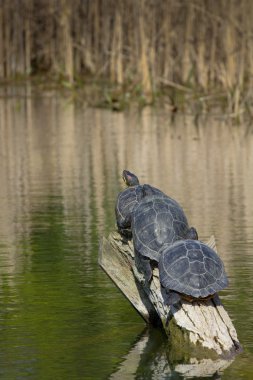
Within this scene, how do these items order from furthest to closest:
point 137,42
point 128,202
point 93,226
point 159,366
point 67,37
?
point 67,37
point 137,42
point 93,226
point 128,202
point 159,366

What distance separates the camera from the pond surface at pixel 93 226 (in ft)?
24.7

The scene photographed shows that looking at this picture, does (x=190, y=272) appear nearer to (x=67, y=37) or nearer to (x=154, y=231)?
(x=154, y=231)

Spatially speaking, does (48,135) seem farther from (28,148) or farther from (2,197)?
(2,197)

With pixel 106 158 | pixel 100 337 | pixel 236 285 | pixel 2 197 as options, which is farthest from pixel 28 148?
pixel 100 337

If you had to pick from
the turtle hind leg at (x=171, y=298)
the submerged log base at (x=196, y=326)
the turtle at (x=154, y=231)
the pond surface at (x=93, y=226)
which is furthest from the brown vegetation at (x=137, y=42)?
the turtle hind leg at (x=171, y=298)

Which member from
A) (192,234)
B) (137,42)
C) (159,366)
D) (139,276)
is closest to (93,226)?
(139,276)

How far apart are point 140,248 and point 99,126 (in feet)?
50.8

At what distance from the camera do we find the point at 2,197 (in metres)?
14.4

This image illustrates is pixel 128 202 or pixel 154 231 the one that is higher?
pixel 128 202

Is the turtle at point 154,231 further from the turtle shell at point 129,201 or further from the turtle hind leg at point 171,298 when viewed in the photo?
the turtle hind leg at point 171,298

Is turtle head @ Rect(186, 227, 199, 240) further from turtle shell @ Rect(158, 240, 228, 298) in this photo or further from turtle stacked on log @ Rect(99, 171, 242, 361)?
turtle shell @ Rect(158, 240, 228, 298)

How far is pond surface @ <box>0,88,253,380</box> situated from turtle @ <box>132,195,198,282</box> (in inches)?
21.2

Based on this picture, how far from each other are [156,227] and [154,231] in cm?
3

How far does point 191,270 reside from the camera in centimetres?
711
